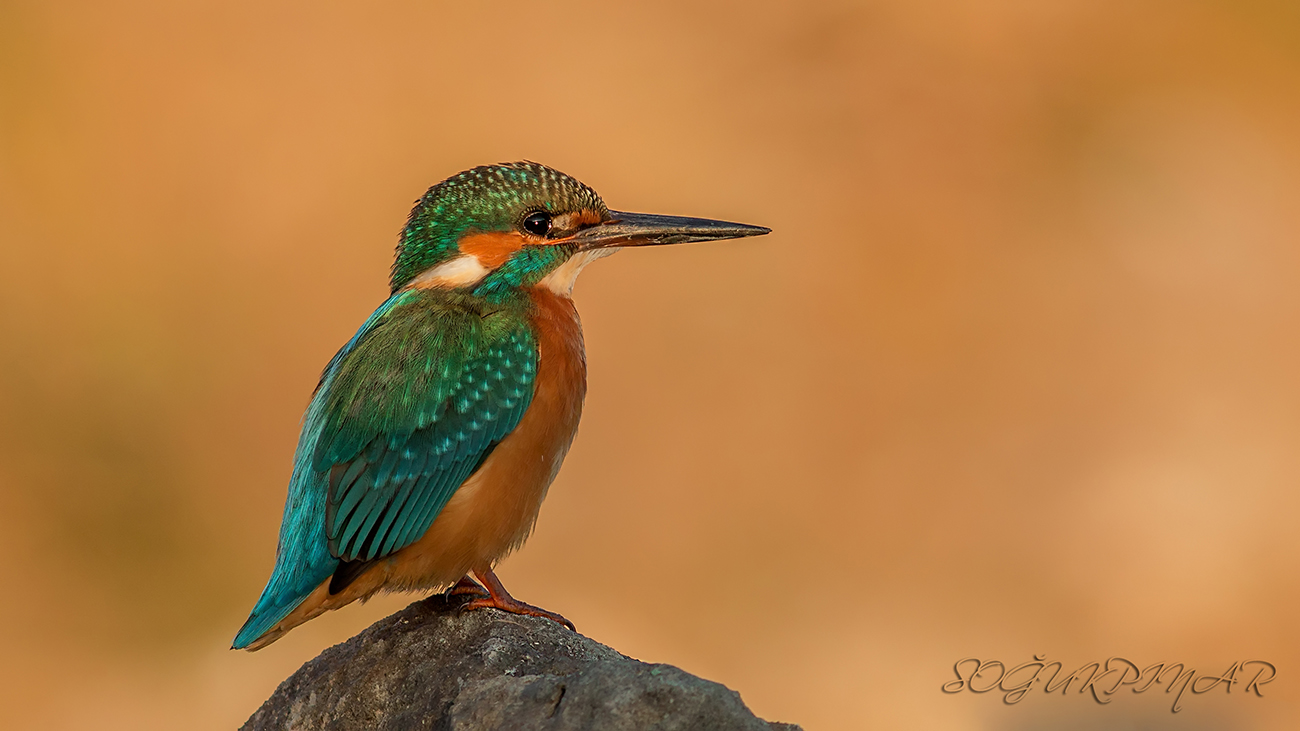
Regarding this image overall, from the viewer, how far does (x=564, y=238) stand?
4.54 m

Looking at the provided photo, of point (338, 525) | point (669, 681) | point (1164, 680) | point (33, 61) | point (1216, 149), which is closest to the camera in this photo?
point (669, 681)

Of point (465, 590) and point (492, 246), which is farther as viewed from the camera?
point (492, 246)

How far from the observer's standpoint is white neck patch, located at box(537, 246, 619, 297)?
454cm

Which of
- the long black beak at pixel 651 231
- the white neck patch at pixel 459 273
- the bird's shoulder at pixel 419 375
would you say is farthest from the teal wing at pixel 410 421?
the long black beak at pixel 651 231

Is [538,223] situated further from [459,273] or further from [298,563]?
[298,563]

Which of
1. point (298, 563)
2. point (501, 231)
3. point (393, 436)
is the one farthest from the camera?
point (501, 231)

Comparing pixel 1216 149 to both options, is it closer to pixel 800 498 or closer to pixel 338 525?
pixel 800 498

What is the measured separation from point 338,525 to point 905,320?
817 cm

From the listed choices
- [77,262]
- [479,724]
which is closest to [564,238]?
[479,724]

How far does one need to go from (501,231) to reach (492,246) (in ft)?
0.20

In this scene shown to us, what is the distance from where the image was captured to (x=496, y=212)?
4453 mm
